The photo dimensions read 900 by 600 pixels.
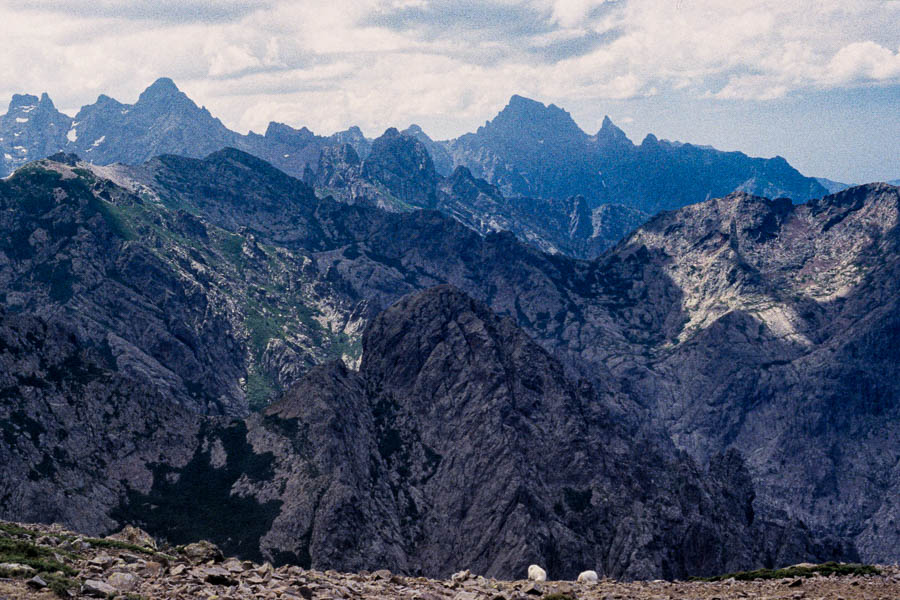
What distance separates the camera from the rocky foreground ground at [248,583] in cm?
4316

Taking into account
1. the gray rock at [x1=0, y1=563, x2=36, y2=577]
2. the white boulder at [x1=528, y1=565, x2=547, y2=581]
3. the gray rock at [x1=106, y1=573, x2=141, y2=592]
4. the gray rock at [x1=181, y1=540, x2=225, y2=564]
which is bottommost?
the white boulder at [x1=528, y1=565, x2=547, y2=581]

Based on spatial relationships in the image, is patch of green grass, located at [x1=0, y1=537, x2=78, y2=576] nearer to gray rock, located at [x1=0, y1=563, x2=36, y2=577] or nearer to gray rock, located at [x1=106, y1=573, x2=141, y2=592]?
gray rock, located at [x1=0, y1=563, x2=36, y2=577]

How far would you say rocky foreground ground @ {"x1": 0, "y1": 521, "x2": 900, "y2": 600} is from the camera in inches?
1699

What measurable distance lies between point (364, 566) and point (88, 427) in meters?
77.1

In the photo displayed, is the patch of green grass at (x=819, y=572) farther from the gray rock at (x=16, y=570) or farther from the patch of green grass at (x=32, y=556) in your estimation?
the gray rock at (x=16, y=570)

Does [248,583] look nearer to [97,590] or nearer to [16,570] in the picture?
[97,590]

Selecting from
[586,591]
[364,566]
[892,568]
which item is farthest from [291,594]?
[364,566]

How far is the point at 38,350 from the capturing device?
624ft

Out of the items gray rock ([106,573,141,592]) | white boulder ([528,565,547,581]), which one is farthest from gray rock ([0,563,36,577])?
white boulder ([528,565,547,581])

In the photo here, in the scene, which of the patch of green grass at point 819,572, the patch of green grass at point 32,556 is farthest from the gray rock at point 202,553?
the patch of green grass at point 819,572

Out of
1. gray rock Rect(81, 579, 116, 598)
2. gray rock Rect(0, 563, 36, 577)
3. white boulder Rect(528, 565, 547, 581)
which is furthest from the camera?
white boulder Rect(528, 565, 547, 581)

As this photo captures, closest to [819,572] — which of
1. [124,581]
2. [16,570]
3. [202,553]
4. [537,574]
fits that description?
[537,574]

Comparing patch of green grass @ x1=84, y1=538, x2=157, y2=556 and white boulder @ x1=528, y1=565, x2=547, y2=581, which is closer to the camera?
patch of green grass @ x1=84, y1=538, x2=157, y2=556

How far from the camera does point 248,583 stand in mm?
47938
